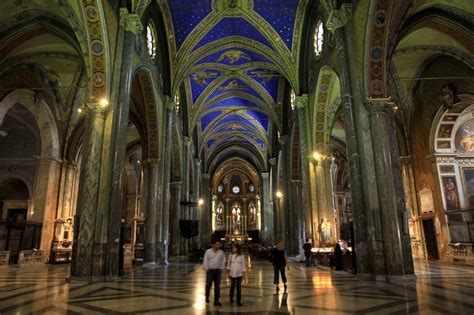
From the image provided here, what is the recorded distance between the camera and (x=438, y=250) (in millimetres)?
16766

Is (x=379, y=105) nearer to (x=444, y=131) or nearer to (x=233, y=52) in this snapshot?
(x=444, y=131)

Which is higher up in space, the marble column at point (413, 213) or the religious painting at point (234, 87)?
the religious painting at point (234, 87)

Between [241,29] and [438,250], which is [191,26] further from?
[438,250]

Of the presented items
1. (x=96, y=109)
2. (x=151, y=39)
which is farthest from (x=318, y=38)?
(x=96, y=109)

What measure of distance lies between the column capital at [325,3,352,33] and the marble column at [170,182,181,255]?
47.9 ft

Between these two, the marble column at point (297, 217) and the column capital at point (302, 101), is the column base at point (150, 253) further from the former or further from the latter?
the column capital at point (302, 101)

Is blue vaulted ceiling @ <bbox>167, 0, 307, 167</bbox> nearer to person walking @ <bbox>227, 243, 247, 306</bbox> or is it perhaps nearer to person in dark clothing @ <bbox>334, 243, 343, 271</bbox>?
person in dark clothing @ <bbox>334, 243, 343, 271</bbox>

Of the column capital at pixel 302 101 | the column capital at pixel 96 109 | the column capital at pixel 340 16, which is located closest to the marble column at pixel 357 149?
the column capital at pixel 340 16

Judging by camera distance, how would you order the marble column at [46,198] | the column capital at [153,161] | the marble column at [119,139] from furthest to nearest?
the marble column at [46,198]
the column capital at [153,161]
the marble column at [119,139]

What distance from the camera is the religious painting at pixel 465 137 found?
1727cm

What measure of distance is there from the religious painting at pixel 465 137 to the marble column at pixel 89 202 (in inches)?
703

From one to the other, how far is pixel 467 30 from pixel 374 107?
721 cm

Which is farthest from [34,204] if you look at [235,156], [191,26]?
[235,156]

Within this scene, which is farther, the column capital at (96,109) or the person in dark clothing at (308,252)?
the person in dark clothing at (308,252)
